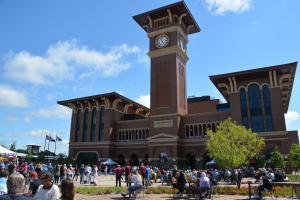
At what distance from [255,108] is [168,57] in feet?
61.0

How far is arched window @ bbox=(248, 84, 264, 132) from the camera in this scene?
41531 millimetres

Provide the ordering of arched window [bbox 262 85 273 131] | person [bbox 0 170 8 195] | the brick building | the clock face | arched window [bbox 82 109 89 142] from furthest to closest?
arched window [bbox 82 109 89 142] → the clock face → the brick building → arched window [bbox 262 85 273 131] → person [bbox 0 170 8 195]

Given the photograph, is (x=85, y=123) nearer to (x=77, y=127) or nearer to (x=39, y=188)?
(x=77, y=127)

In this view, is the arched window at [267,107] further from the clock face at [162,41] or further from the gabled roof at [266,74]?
the clock face at [162,41]

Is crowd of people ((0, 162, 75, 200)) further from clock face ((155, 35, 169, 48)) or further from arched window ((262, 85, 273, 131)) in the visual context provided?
clock face ((155, 35, 169, 48))

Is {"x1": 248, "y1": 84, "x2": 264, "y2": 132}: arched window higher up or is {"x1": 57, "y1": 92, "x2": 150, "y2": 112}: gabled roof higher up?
{"x1": 57, "y1": 92, "x2": 150, "y2": 112}: gabled roof

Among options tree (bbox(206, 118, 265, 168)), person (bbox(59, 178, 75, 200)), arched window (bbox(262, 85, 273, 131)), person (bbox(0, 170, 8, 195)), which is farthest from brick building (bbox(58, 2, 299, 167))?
person (bbox(59, 178, 75, 200))

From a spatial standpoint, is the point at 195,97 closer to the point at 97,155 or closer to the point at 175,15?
the point at 175,15

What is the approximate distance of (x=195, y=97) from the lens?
74188mm

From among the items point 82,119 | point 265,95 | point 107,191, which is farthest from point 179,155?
point 107,191

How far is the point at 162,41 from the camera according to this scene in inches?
2077

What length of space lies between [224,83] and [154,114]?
45.4 ft

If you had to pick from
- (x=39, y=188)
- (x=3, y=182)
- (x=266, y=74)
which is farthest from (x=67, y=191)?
(x=266, y=74)

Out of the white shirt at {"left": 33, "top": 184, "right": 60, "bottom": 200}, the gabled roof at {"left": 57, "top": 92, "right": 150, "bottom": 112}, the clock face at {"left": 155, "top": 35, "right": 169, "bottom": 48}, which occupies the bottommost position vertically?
the white shirt at {"left": 33, "top": 184, "right": 60, "bottom": 200}
